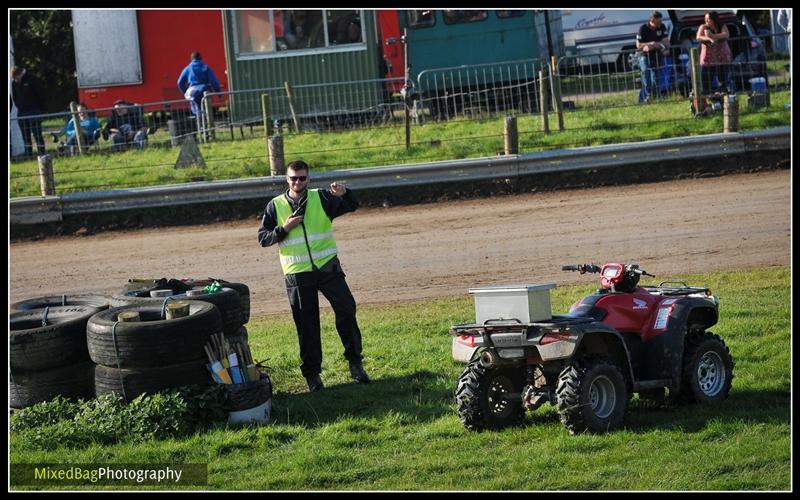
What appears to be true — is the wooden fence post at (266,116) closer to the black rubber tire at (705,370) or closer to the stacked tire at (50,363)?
the stacked tire at (50,363)

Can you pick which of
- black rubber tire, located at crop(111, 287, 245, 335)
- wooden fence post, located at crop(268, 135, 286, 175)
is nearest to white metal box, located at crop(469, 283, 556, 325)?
black rubber tire, located at crop(111, 287, 245, 335)

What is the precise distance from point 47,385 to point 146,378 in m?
0.92

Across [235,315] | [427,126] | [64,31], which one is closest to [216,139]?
[427,126]

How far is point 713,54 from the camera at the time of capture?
20.6 m

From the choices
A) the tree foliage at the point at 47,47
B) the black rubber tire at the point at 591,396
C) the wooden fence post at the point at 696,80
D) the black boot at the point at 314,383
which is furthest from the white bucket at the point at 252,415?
the tree foliage at the point at 47,47

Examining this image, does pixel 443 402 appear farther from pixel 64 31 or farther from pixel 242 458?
pixel 64 31

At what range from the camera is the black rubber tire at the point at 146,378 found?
868 centimetres

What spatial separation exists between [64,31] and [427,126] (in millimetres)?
20002

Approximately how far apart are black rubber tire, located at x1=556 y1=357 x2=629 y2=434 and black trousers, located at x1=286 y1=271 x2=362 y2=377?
2390 mm

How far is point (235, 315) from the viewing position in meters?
9.55

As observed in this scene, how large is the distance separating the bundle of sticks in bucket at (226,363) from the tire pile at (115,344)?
54mm

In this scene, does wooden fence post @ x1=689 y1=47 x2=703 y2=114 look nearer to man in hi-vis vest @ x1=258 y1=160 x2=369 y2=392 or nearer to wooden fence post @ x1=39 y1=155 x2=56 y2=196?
wooden fence post @ x1=39 y1=155 x2=56 y2=196

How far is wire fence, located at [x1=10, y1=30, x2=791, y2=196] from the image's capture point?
19.2m

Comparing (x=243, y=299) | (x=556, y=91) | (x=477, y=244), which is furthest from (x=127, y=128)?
(x=243, y=299)
